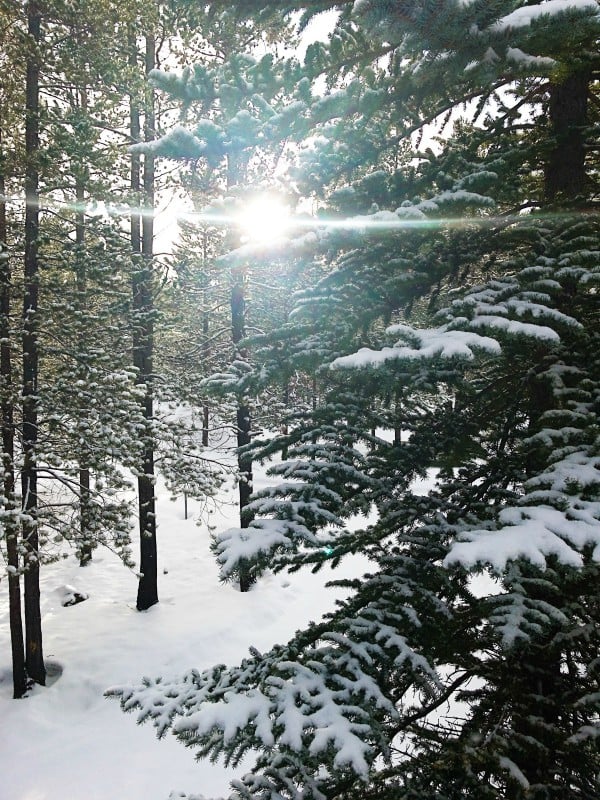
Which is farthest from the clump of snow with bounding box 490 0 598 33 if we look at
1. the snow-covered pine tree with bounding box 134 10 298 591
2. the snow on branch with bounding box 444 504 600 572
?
the snow on branch with bounding box 444 504 600 572

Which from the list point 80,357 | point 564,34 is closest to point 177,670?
point 80,357

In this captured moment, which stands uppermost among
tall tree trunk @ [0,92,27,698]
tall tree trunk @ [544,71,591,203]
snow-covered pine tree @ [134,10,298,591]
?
snow-covered pine tree @ [134,10,298,591]

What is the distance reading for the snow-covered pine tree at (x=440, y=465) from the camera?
2.33 meters

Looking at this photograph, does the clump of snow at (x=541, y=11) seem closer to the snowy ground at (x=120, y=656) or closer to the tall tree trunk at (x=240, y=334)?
the snowy ground at (x=120, y=656)

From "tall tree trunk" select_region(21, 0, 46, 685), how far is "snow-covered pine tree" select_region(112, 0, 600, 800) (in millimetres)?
6112

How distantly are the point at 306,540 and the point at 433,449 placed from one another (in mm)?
1290

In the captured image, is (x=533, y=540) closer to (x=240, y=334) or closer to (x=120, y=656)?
(x=120, y=656)

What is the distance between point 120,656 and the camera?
961cm

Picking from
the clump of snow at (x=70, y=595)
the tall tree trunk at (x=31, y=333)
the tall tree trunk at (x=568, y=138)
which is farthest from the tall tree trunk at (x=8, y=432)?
the tall tree trunk at (x=568, y=138)

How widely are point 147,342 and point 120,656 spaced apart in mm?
6620

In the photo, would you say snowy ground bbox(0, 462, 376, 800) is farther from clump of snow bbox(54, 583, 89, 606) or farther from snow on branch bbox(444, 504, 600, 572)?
snow on branch bbox(444, 504, 600, 572)

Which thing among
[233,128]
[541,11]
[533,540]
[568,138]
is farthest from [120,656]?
[541,11]

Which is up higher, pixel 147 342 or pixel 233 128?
pixel 233 128

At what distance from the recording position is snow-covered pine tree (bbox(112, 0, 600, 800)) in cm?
233
